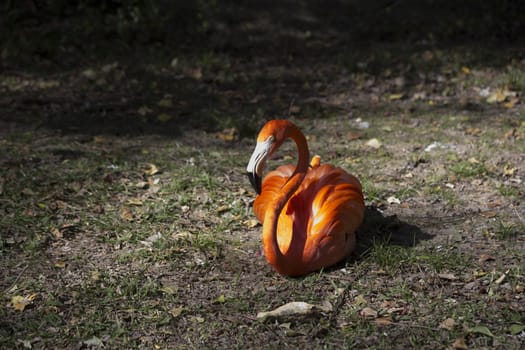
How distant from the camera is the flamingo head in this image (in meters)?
3.20

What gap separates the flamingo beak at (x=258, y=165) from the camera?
3189mm

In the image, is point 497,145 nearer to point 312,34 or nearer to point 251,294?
point 251,294

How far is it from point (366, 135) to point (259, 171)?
266cm

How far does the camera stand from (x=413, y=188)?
4598mm

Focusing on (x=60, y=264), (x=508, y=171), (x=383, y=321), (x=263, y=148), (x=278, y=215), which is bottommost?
(x=60, y=264)

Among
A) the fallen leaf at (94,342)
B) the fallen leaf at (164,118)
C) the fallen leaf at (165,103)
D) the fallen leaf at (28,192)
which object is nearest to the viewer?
the fallen leaf at (94,342)

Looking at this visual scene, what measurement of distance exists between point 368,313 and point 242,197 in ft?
5.12

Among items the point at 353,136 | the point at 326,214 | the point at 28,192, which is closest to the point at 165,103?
the point at 353,136

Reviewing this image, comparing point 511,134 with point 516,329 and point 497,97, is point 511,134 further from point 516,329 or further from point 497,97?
point 516,329

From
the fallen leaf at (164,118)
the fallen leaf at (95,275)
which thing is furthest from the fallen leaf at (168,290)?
the fallen leaf at (164,118)

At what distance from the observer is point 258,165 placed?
321cm

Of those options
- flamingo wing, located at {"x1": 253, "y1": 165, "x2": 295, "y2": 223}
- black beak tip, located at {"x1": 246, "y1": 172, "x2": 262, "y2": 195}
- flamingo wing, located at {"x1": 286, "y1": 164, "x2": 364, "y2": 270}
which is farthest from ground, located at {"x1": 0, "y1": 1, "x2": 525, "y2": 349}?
black beak tip, located at {"x1": 246, "y1": 172, "x2": 262, "y2": 195}

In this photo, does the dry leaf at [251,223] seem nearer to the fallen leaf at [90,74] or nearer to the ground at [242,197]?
the ground at [242,197]

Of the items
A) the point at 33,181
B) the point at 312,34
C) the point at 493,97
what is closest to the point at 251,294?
the point at 33,181
